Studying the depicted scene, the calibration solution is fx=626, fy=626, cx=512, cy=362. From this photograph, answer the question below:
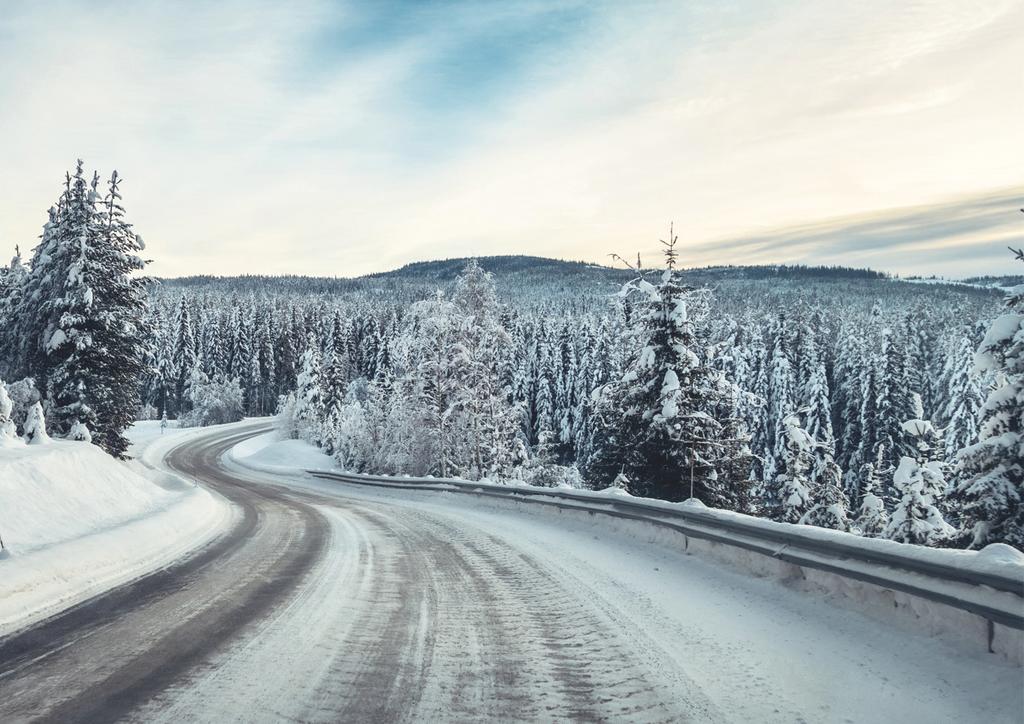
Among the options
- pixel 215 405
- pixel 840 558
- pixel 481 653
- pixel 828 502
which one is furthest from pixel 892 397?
pixel 215 405

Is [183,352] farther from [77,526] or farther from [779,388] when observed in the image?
[77,526]

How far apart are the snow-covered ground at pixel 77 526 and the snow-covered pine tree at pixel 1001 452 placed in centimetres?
1359

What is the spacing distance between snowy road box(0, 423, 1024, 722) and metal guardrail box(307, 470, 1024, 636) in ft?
1.08

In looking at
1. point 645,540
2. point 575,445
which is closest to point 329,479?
point 645,540

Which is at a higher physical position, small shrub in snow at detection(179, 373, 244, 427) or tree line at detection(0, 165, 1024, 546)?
tree line at detection(0, 165, 1024, 546)

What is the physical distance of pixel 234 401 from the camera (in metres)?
85.2

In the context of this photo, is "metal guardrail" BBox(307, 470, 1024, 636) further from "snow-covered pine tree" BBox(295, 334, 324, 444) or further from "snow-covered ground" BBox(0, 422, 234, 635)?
"snow-covered pine tree" BBox(295, 334, 324, 444)

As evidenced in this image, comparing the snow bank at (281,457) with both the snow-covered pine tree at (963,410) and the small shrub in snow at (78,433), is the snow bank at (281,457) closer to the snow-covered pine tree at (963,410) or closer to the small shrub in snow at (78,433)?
the small shrub in snow at (78,433)

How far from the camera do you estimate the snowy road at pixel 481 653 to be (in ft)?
12.3

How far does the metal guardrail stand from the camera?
4.13 m

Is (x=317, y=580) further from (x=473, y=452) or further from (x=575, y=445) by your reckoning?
(x=575, y=445)

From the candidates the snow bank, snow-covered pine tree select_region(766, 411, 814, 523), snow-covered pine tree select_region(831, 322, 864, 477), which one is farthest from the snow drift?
snow-covered pine tree select_region(831, 322, 864, 477)

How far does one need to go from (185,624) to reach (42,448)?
8.62 m

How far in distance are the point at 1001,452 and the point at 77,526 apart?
1582 centimetres
